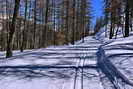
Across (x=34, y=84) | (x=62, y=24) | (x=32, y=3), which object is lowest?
(x=34, y=84)

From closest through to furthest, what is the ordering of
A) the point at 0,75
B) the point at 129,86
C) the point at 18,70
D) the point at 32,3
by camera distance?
the point at 129,86 → the point at 0,75 → the point at 18,70 → the point at 32,3

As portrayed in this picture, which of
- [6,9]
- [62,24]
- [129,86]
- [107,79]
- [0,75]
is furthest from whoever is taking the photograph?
[62,24]

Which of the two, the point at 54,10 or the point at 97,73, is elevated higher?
the point at 54,10

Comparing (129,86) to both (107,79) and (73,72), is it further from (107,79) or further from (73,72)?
(73,72)

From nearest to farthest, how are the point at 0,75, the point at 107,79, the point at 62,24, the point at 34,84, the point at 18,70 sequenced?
the point at 34,84
the point at 107,79
the point at 0,75
the point at 18,70
the point at 62,24

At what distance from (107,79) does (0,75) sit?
3473 mm

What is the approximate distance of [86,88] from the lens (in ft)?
15.5

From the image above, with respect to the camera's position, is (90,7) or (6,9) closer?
(6,9)

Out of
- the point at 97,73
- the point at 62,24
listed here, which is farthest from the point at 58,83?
the point at 62,24

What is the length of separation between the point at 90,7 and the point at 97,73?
36305mm

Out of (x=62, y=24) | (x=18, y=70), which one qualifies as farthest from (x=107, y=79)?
(x=62, y=24)

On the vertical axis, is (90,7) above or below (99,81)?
above

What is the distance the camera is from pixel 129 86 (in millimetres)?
4531

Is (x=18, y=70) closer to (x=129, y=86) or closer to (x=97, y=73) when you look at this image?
(x=97, y=73)
